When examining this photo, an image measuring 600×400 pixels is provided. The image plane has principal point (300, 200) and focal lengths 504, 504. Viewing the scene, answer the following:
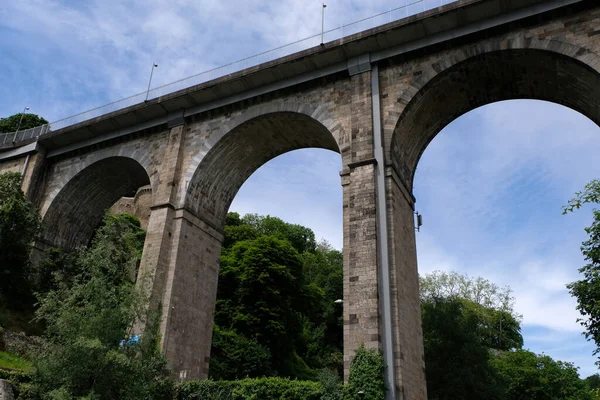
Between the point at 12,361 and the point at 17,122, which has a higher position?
the point at 17,122

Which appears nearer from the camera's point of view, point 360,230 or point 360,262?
point 360,262

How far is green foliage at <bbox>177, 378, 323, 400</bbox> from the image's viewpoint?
572 inches

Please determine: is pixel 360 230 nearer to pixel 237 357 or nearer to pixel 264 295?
pixel 237 357

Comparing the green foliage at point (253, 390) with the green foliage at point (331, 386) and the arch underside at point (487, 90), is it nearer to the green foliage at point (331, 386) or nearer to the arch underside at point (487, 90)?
the green foliage at point (331, 386)

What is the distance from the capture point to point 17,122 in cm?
4878

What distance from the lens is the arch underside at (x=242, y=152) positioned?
68.4ft

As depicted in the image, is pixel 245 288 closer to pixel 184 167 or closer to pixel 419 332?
pixel 184 167

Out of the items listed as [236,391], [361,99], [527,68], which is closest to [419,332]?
[236,391]

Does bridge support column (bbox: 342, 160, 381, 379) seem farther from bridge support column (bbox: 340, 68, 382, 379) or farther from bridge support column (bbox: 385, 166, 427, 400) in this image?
bridge support column (bbox: 385, 166, 427, 400)

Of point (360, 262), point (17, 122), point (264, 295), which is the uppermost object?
point (17, 122)

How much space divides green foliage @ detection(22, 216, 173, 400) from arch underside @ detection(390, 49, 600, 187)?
9.67 meters

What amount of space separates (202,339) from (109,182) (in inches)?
432

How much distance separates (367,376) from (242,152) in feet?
39.4

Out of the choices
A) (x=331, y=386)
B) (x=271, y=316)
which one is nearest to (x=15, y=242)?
(x=271, y=316)
